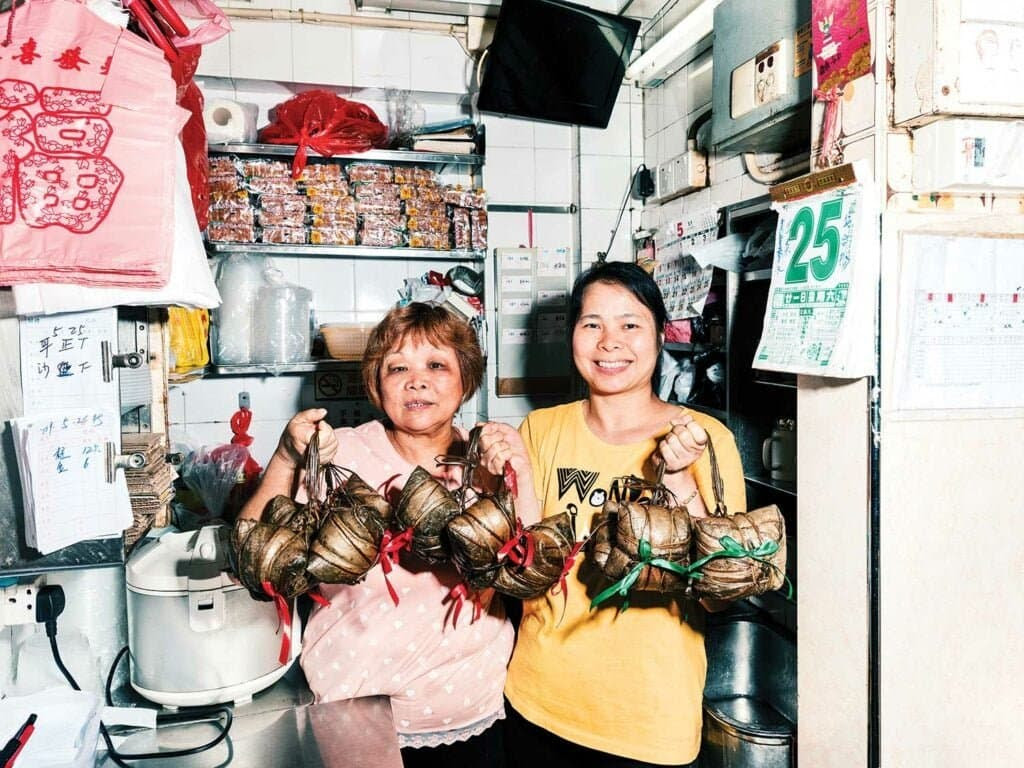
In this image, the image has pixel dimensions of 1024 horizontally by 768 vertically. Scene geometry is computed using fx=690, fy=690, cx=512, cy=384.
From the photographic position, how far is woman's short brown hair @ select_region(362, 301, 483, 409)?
172cm

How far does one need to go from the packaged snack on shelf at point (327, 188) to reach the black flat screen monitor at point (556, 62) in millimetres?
806

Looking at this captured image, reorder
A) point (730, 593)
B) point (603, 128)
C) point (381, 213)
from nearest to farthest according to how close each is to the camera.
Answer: point (730, 593) → point (381, 213) → point (603, 128)

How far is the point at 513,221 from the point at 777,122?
1.73 m

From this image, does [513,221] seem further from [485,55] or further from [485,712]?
[485,712]

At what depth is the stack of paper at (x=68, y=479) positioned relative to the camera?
1.51 meters

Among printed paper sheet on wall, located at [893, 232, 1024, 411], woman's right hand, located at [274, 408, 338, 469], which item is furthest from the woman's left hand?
woman's right hand, located at [274, 408, 338, 469]

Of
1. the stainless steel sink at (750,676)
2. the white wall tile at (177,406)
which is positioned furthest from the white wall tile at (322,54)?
the stainless steel sink at (750,676)

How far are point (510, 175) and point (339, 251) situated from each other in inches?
40.5

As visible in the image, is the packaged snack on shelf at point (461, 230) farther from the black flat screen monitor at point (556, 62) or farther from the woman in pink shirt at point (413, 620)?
the woman in pink shirt at point (413, 620)

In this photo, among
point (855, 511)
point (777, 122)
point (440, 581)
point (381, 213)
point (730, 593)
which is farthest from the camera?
point (381, 213)

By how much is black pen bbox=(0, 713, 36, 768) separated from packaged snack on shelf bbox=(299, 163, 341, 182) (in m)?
2.36

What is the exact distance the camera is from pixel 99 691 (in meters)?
1.78

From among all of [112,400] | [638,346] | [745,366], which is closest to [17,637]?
[112,400]

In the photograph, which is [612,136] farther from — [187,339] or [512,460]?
[512,460]
